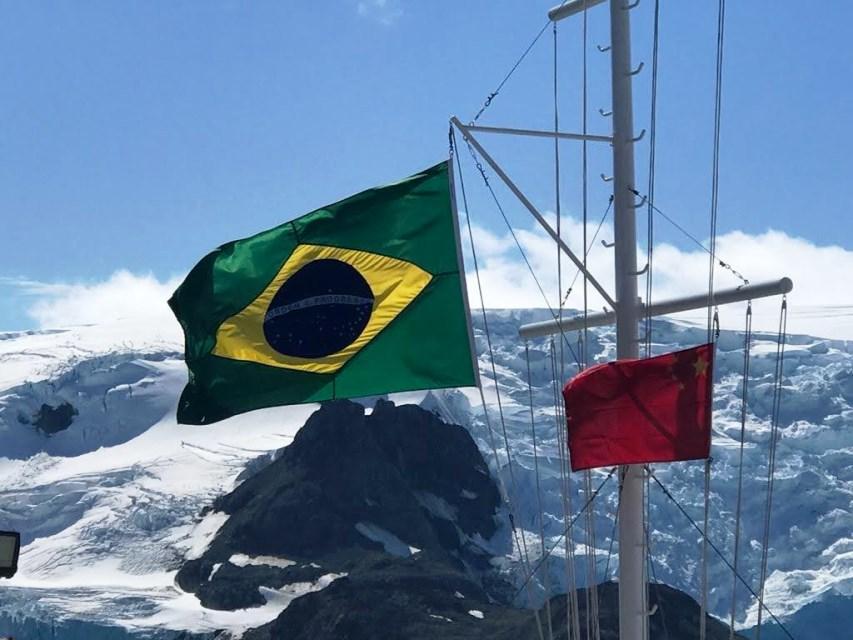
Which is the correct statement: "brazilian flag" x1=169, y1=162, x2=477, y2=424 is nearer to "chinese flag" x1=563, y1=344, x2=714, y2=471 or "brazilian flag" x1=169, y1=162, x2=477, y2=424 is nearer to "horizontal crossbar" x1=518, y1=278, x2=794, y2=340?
"horizontal crossbar" x1=518, y1=278, x2=794, y2=340

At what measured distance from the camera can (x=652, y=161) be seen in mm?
16219

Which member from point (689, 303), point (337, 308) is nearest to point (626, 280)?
point (689, 303)

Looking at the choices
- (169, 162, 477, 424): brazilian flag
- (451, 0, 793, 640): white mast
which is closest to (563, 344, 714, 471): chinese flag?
(451, 0, 793, 640): white mast

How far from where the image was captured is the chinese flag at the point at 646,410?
1392 centimetres

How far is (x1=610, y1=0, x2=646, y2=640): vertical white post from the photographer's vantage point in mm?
13328

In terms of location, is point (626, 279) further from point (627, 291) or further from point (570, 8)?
point (570, 8)

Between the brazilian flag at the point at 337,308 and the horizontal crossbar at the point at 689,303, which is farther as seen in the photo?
the brazilian flag at the point at 337,308

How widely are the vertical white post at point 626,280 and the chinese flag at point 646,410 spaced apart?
30 centimetres

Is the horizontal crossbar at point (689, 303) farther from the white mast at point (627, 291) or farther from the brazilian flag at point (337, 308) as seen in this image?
the brazilian flag at point (337, 308)

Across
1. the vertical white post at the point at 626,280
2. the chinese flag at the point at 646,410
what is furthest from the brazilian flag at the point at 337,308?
the vertical white post at the point at 626,280

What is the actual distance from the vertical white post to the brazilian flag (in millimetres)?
2917

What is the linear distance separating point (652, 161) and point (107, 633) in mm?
182654

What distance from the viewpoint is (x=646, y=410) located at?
14.2 m

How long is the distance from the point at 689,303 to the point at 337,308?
4377 millimetres
